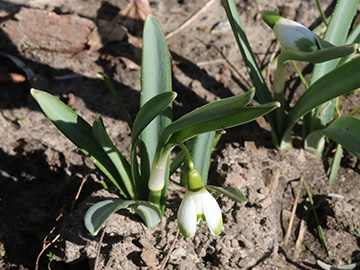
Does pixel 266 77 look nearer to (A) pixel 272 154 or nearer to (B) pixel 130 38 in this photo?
(A) pixel 272 154

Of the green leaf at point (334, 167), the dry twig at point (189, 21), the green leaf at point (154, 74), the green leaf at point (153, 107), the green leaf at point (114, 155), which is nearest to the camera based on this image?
the green leaf at point (153, 107)

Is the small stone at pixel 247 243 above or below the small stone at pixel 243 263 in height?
above

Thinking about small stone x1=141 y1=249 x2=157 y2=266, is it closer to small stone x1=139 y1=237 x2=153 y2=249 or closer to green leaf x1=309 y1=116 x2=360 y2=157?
small stone x1=139 y1=237 x2=153 y2=249

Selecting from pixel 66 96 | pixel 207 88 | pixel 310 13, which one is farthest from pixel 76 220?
pixel 310 13

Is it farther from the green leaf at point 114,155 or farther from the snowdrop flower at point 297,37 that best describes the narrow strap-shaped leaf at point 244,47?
the green leaf at point 114,155

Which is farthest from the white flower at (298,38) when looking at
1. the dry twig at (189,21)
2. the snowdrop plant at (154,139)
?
the dry twig at (189,21)

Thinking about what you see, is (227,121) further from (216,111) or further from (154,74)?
(154,74)

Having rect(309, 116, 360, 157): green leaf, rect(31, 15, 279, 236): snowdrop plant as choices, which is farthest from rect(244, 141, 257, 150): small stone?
rect(31, 15, 279, 236): snowdrop plant
